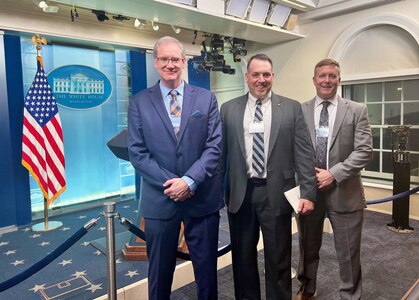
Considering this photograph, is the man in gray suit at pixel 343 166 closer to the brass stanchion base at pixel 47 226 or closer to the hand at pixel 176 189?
the hand at pixel 176 189

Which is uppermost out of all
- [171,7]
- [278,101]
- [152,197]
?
[171,7]

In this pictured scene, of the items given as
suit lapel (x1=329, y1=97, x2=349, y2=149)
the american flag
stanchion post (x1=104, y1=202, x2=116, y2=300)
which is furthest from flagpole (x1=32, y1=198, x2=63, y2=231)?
suit lapel (x1=329, y1=97, x2=349, y2=149)

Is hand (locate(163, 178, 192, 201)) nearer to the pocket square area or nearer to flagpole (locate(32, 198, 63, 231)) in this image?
the pocket square area

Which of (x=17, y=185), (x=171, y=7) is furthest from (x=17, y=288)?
(x=171, y=7)

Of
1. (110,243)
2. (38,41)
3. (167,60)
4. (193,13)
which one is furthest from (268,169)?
(38,41)

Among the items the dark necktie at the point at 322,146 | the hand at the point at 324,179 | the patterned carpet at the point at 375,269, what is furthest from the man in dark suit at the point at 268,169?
the patterned carpet at the point at 375,269

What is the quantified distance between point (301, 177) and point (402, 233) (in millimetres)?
2800

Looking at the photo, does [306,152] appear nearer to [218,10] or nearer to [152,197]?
[152,197]

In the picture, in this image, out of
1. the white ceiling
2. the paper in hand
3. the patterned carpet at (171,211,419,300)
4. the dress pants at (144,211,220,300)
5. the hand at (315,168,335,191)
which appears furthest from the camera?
the white ceiling

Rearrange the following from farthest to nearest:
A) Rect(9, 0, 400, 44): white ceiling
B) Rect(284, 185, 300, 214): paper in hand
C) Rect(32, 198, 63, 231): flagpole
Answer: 1. Rect(32, 198, 63, 231): flagpole
2. Rect(9, 0, 400, 44): white ceiling
3. Rect(284, 185, 300, 214): paper in hand

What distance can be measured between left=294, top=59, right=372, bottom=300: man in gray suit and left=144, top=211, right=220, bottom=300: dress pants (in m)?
0.77

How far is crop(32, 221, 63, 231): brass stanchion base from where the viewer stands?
4363 mm

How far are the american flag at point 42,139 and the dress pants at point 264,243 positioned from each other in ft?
10.6

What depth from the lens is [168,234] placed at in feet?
5.60
